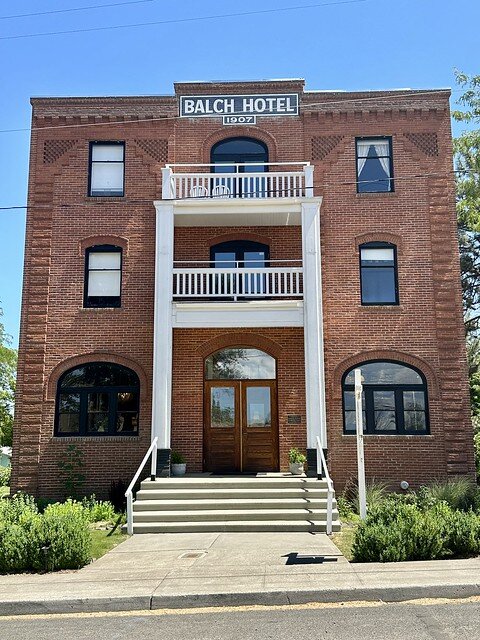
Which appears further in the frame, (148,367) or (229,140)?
(229,140)

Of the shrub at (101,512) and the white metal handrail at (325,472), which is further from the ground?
the white metal handrail at (325,472)

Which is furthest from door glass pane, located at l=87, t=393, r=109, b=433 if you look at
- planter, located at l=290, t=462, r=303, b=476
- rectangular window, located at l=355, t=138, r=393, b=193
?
rectangular window, located at l=355, t=138, r=393, b=193

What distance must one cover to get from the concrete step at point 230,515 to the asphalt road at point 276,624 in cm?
501

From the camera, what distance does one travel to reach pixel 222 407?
16422mm

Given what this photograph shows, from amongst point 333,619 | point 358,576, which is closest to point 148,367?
point 358,576

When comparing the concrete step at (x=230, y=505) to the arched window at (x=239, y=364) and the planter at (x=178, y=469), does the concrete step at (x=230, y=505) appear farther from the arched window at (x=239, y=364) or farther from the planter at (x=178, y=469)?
the arched window at (x=239, y=364)

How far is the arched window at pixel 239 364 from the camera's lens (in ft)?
54.4

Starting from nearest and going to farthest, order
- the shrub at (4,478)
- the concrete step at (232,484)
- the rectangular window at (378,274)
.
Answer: the concrete step at (232,484), the rectangular window at (378,274), the shrub at (4,478)

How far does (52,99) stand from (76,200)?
10.0ft

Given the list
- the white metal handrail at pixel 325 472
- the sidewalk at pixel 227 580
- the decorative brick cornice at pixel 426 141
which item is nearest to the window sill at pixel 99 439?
the white metal handrail at pixel 325 472

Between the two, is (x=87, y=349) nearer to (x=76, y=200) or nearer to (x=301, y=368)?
(x=76, y=200)

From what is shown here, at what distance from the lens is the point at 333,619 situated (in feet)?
22.6

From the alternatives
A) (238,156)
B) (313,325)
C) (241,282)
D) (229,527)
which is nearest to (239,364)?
(241,282)

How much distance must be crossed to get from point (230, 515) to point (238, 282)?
5.72m
